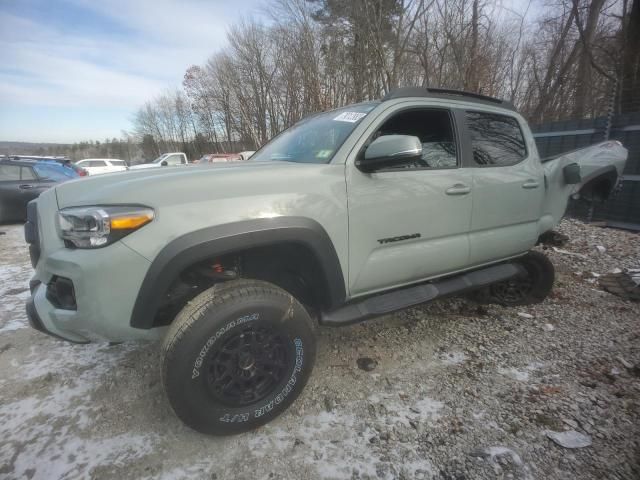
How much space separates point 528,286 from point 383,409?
232 cm

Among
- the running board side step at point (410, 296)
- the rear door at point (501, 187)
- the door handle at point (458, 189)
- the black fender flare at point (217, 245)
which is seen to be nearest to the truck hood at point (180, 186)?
the black fender flare at point (217, 245)

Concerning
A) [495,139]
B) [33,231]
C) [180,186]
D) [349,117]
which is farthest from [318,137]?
[33,231]

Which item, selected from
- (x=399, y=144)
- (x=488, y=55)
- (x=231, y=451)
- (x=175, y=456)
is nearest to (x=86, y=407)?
(x=175, y=456)

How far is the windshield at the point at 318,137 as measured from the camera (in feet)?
6.57

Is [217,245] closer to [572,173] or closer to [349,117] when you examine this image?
[349,117]

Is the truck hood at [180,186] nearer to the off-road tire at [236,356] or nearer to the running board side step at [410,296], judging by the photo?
the off-road tire at [236,356]

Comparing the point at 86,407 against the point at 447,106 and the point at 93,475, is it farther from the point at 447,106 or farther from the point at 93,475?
the point at 447,106

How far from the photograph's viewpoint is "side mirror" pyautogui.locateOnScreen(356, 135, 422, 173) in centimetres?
168

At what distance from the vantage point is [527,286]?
3244mm

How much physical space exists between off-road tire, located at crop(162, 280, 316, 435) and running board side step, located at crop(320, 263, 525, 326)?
238mm

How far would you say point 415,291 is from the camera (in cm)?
219

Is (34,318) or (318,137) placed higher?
(318,137)

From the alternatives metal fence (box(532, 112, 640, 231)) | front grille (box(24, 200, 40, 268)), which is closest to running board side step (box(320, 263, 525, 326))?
front grille (box(24, 200, 40, 268))

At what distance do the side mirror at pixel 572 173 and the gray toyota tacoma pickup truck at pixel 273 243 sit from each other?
2.54ft
